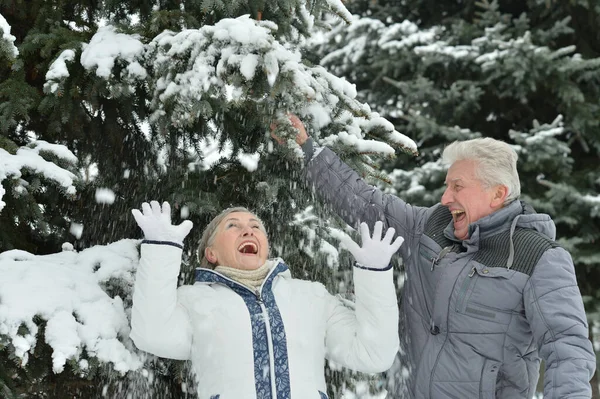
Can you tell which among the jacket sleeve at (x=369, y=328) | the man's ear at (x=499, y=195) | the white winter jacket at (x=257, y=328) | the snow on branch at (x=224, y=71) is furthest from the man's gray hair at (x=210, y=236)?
the man's ear at (x=499, y=195)

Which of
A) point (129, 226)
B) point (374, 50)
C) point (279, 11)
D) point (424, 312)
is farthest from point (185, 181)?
point (374, 50)

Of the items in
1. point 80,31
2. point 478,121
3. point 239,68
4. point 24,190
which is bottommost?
point 24,190

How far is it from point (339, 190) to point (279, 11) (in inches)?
50.9

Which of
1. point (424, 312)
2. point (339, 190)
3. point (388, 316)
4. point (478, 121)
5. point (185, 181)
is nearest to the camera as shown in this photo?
point (388, 316)

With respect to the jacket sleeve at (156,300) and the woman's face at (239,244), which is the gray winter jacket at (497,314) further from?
the jacket sleeve at (156,300)

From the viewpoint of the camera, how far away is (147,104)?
13.4ft

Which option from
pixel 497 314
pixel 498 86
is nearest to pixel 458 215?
pixel 497 314

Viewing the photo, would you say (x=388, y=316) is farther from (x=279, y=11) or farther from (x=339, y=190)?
(x=279, y=11)

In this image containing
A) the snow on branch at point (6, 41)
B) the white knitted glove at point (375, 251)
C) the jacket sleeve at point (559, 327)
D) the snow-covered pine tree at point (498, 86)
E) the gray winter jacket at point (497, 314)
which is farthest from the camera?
the snow-covered pine tree at point (498, 86)

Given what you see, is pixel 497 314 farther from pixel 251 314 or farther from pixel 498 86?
pixel 498 86

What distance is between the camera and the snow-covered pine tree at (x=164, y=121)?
3.43 meters

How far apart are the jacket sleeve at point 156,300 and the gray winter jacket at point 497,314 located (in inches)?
46.4

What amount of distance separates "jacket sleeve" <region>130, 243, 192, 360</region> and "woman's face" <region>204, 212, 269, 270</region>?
39cm

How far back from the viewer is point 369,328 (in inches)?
129
